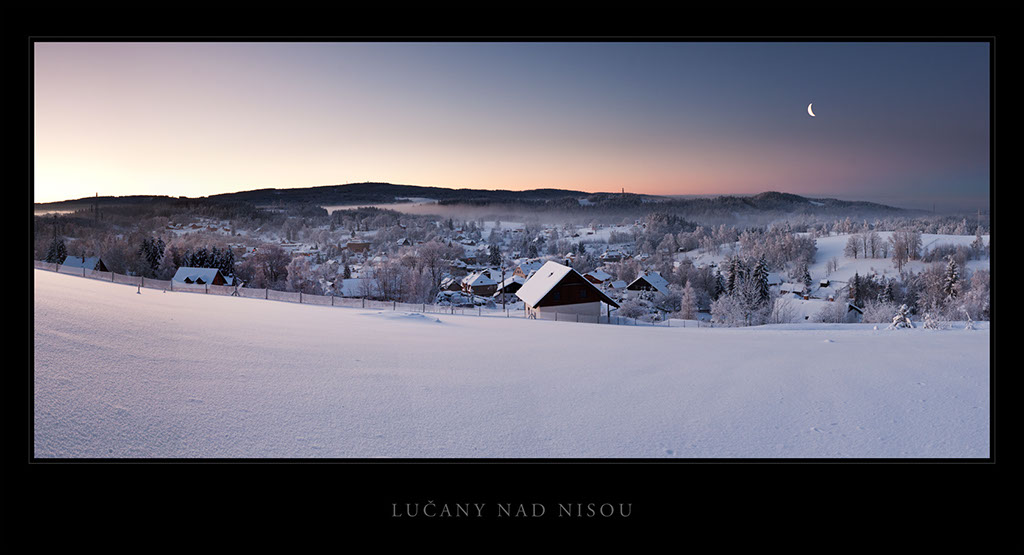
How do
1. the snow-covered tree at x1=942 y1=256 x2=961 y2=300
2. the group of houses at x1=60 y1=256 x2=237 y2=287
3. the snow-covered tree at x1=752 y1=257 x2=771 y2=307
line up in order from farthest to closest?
1. the snow-covered tree at x1=752 y1=257 x2=771 y2=307
2. the group of houses at x1=60 y1=256 x2=237 y2=287
3. the snow-covered tree at x1=942 y1=256 x2=961 y2=300

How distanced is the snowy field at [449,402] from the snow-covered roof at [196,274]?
16.4 meters

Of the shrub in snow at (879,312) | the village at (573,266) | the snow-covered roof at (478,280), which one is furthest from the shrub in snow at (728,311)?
the snow-covered roof at (478,280)

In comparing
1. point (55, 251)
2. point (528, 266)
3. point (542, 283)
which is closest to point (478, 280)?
point (528, 266)

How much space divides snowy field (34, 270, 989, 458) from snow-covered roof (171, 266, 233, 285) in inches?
646

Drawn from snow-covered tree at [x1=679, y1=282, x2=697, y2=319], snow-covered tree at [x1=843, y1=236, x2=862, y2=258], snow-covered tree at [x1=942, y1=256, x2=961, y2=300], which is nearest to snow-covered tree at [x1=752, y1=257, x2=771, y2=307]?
snow-covered tree at [x1=679, y1=282, x2=697, y2=319]

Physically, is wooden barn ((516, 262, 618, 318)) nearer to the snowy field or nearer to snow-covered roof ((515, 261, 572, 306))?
snow-covered roof ((515, 261, 572, 306))

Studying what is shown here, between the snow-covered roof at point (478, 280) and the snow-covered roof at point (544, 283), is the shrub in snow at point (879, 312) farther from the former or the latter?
the snow-covered roof at point (478, 280)

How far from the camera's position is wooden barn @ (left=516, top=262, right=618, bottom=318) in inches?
738

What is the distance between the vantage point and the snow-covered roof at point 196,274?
1798 centimetres

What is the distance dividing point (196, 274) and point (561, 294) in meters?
14.3

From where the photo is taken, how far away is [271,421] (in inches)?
96.4
